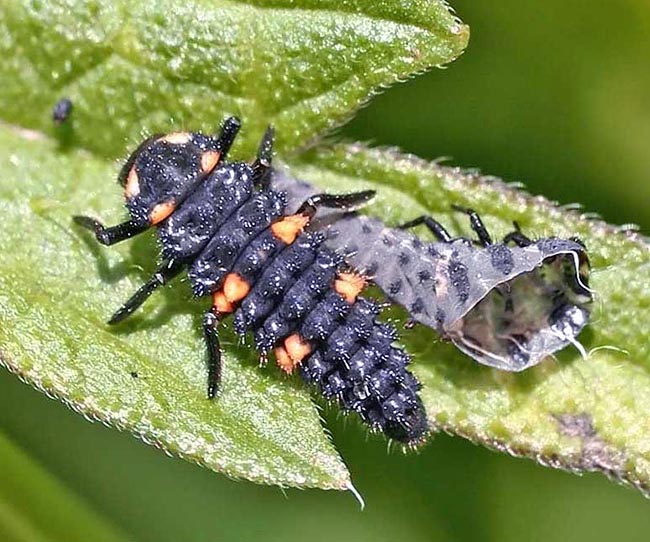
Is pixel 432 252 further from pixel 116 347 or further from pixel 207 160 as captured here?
pixel 116 347

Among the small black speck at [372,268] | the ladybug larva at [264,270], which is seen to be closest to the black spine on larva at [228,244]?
the ladybug larva at [264,270]

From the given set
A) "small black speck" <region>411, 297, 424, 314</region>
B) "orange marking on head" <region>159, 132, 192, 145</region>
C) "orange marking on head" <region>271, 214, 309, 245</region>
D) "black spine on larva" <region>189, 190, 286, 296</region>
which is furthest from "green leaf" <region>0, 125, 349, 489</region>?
"small black speck" <region>411, 297, 424, 314</region>

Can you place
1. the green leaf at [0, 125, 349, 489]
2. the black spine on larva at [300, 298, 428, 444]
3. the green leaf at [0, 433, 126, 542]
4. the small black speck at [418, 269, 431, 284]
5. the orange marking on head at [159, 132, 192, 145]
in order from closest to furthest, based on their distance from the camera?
the green leaf at [0, 125, 349, 489]
the black spine on larva at [300, 298, 428, 444]
the orange marking on head at [159, 132, 192, 145]
the small black speck at [418, 269, 431, 284]
the green leaf at [0, 433, 126, 542]

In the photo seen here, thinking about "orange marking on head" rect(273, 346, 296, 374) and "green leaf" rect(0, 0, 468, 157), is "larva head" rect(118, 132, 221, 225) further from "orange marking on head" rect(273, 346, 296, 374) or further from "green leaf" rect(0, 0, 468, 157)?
"orange marking on head" rect(273, 346, 296, 374)

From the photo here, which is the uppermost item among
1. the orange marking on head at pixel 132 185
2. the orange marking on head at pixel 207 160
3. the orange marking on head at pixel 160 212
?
the orange marking on head at pixel 207 160

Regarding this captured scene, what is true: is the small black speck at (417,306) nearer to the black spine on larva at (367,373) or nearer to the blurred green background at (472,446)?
the black spine on larva at (367,373)

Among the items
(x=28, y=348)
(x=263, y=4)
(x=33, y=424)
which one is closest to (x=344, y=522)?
(x=33, y=424)

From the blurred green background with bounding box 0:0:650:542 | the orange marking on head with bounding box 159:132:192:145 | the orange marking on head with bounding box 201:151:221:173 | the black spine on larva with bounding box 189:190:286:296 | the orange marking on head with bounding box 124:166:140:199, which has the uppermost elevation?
the orange marking on head with bounding box 159:132:192:145
